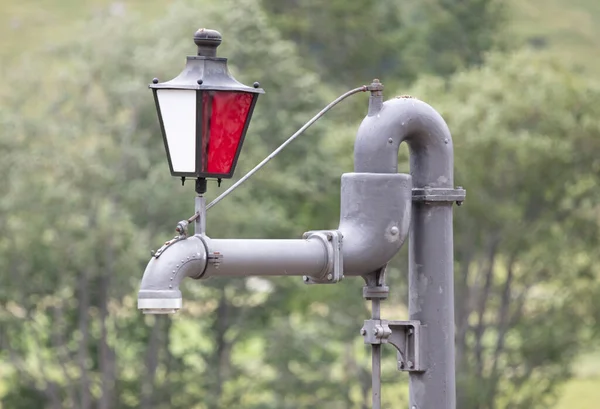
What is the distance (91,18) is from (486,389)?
11.7 m

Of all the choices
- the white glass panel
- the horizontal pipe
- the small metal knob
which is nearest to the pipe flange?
the horizontal pipe

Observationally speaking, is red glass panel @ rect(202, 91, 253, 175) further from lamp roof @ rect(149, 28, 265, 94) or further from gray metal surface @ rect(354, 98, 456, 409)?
gray metal surface @ rect(354, 98, 456, 409)

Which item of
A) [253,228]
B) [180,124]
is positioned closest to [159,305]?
[180,124]

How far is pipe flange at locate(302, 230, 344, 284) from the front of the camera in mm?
4707

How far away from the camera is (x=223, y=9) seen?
92.1 ft

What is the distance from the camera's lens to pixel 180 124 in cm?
462

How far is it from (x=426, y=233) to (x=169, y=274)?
108 centimetres

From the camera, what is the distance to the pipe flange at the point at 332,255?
4707mm

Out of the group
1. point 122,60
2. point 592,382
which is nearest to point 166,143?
point 122,60

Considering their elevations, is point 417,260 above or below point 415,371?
above

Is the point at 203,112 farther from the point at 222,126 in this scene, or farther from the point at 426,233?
the point at 426,233

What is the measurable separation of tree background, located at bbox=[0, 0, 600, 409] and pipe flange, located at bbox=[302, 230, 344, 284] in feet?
64.4

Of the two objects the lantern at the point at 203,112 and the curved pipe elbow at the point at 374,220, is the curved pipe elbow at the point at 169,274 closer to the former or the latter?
the lantern at the point at 203,112

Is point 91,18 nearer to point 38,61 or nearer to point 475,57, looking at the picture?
point 38,61
